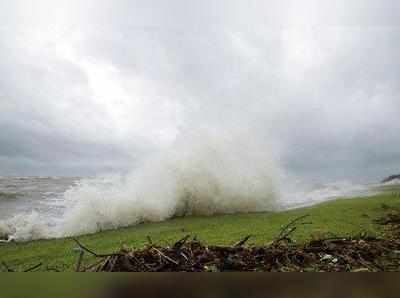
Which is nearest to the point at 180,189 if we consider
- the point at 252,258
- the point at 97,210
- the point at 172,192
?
the point at 172,192

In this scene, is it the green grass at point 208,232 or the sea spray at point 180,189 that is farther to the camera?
the sea spray at point 180,189

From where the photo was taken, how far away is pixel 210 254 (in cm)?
315

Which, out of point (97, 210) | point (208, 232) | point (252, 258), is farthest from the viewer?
point (97, 210)

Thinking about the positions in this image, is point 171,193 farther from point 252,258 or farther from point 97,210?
point 252,258

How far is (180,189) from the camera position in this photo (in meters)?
8.74

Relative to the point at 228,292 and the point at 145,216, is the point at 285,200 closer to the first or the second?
the point at 145,216

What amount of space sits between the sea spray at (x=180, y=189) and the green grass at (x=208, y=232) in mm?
801

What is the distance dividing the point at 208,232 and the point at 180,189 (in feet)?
10.4

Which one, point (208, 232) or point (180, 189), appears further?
point (180, 189)

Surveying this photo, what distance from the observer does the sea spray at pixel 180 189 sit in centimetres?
770

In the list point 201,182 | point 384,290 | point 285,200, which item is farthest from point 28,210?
point 384,290

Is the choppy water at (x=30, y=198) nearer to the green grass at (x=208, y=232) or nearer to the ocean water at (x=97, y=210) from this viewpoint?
the ocean water at (x=97, y=210)

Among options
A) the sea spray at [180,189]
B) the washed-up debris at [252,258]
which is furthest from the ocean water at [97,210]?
the washed-up debris at [252,258]

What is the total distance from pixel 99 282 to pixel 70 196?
20.2 feet
